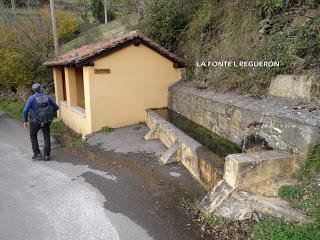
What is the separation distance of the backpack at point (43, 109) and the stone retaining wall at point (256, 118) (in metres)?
3.94

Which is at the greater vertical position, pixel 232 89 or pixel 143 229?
pixel 232 89

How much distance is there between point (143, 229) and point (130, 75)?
250 inches

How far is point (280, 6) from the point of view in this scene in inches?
271

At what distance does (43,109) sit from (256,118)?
15.7 feet

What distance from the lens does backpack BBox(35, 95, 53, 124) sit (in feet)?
22.0

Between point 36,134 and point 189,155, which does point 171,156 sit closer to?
point 189,155

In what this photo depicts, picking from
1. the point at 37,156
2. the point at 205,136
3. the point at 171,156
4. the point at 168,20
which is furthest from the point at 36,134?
the point at 168,20

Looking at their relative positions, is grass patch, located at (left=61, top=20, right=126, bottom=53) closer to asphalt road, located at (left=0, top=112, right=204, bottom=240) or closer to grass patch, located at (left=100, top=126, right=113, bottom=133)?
grass patch, located at (left=100, top=126, right=113, bottom=133)

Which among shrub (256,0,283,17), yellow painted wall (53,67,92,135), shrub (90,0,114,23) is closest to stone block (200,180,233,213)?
shrub (256,0,283,17)

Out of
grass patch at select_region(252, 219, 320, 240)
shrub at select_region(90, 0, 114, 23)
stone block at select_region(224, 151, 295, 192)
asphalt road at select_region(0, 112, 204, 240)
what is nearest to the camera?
grass patch at select_region(252, 219, 320, 240)

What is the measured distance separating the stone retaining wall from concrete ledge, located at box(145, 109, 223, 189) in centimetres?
91

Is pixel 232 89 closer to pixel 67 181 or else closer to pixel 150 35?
pixel 67 181

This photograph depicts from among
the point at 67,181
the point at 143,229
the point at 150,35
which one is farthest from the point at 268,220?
the point at 150,35

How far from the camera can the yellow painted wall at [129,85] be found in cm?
920
